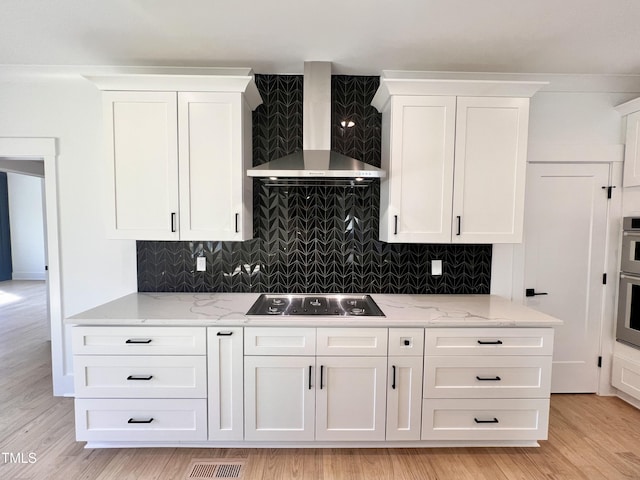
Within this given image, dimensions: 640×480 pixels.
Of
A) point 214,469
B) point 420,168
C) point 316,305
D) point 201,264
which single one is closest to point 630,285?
point 420,168

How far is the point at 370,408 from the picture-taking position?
6.54 ft

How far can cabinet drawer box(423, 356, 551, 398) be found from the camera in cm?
199


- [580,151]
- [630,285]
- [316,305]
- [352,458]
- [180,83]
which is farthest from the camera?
[580,151]

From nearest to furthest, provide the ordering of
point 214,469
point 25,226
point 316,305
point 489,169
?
point 214,469 → point 489,169 → point 316,305 → point 25,226

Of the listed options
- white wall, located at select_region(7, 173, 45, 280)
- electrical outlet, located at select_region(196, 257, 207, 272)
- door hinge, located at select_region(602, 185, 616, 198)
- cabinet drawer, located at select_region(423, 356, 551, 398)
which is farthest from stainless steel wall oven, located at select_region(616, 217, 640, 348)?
white wall, located at select_region(7, 173, 45, 280)

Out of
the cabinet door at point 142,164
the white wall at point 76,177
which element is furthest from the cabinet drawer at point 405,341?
the white wall at point 76,177

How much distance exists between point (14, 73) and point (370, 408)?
3620mm

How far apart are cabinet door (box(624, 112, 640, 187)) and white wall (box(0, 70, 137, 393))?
13.4 ft

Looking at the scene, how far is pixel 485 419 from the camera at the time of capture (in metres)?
2.02

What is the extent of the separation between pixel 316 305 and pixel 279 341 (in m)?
0.45

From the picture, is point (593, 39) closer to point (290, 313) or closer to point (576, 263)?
point (576, 263)

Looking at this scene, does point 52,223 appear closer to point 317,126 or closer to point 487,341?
point 317,126

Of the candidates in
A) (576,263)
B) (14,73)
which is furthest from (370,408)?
(14,73)

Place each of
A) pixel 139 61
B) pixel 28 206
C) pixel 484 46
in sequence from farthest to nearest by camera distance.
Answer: pixel 28 206, pixel 139 61, pixel 484 46
